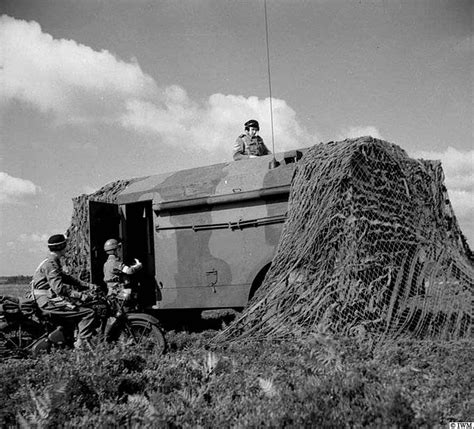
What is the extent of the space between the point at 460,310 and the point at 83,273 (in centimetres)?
610

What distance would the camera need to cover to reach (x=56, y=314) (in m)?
6.48

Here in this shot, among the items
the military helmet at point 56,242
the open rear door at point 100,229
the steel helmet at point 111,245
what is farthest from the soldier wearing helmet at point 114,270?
the military helmet at point 56,242

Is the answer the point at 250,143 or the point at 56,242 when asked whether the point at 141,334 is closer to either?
the point at 56,242

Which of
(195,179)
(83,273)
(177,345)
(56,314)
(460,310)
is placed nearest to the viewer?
(460,310)

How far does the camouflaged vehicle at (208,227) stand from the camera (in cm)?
764

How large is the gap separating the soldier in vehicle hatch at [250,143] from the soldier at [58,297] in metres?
3.87

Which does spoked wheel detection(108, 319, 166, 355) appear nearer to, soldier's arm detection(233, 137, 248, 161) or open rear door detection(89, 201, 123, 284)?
open rear door detection(89, 201, 123, 284)

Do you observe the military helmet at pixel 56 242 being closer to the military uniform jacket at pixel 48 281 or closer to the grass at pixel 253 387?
the military uniform jacket at pixel 48 281

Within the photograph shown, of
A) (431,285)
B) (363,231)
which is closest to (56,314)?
(363,231)

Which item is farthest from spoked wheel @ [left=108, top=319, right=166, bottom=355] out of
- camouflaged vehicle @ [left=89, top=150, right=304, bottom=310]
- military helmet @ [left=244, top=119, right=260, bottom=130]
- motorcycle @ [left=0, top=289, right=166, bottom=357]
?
military helmet @ [left=244, top=119, right=260, bottom=130]

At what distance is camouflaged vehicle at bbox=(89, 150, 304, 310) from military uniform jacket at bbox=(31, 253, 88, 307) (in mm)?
2138

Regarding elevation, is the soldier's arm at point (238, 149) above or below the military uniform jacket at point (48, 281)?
above

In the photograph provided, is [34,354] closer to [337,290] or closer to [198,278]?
[198,278]

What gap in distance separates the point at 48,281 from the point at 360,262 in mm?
3571
